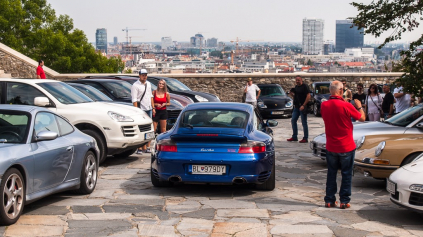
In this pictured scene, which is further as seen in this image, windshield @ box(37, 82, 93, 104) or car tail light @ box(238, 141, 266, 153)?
windshield @ box(37, 82, 93, 104)

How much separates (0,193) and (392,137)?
6032 millimetres

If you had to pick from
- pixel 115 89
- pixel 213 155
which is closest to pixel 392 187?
pixel 213 155

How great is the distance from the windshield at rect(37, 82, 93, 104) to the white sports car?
6.67m

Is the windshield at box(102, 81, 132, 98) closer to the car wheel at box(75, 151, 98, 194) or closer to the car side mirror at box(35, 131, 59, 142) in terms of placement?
the car wheel at box(75, 151, 98, 194)

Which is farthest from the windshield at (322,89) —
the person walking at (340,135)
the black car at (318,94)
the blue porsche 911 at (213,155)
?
the person walking at (340,135)

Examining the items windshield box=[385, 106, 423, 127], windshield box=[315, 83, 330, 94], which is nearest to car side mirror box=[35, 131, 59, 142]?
windshield box=[385, 106, 423, 127]

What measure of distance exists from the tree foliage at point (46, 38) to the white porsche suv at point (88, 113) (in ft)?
136

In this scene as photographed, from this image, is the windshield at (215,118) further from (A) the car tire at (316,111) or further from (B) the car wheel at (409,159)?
(A) the car tire at (316,111)

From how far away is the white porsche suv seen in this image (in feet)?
39.1

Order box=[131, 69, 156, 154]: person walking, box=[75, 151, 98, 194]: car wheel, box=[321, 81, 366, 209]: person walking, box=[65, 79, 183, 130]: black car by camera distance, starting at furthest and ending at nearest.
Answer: box=[65, 79, 183, 130]: black car < box=[131, 69, 156, 154]: person walking < box=[75, 151, 98, 194]: car wheel < box=[321, 81, 366, 209]: person walking

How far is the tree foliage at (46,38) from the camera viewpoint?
53.9 meters

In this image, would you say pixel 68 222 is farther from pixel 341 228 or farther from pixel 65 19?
pixel 65 19

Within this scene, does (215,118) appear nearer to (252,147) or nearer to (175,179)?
(252,147)

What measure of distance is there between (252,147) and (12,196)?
3262 mm
